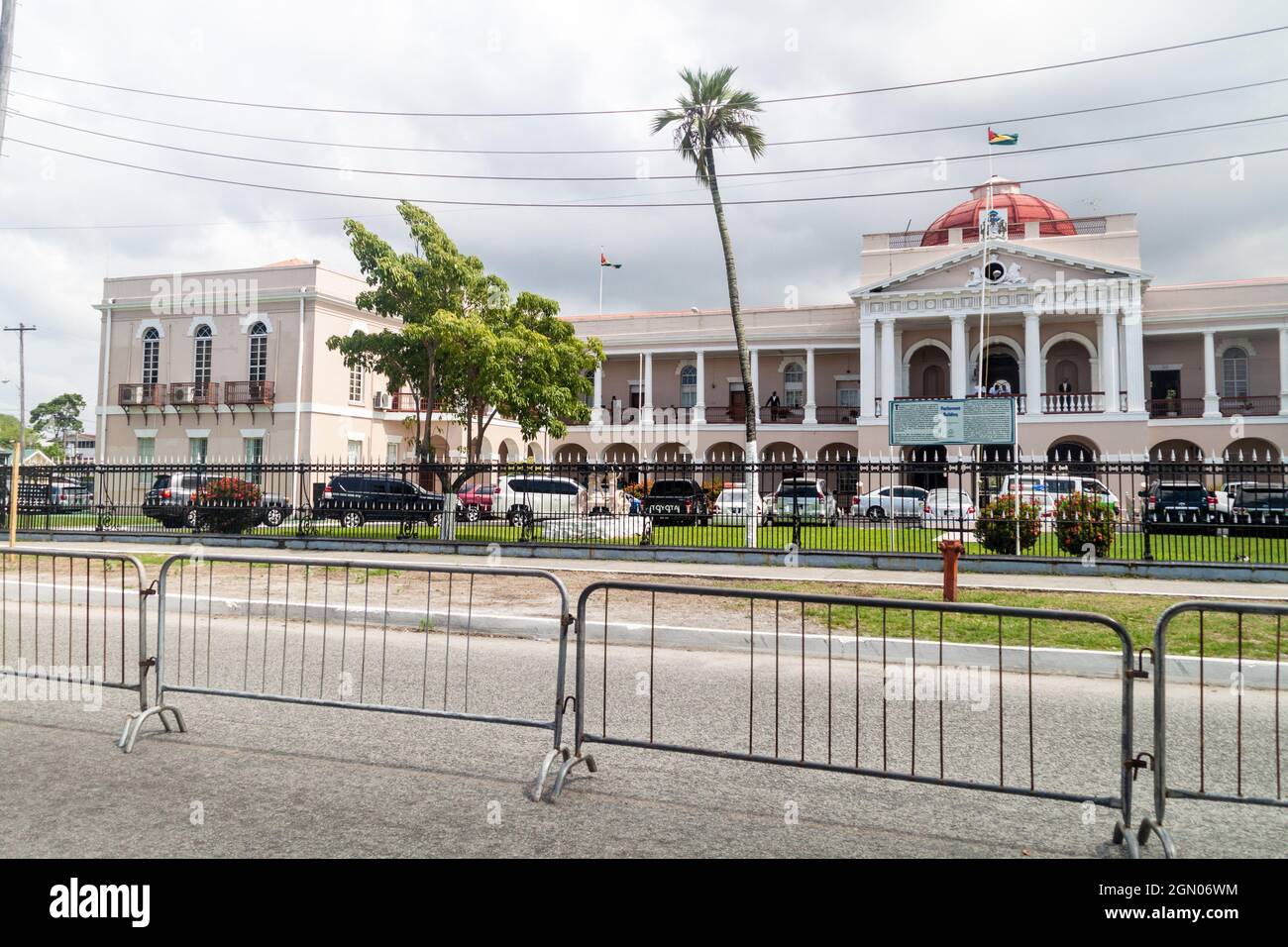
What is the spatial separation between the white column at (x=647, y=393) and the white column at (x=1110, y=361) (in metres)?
20.4

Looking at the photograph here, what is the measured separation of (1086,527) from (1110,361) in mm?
25512

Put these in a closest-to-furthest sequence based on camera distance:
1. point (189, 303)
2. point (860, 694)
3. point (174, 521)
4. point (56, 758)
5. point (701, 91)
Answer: point (56, 758) < point (860, 694) < point (174, 521) < point (701, 91) < point (189, 303)

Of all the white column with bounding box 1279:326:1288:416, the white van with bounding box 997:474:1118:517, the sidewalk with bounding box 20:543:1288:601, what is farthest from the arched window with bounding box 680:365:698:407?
the sidewalk with bounding box 20:543:1288:601

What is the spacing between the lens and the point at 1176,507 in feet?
48.0

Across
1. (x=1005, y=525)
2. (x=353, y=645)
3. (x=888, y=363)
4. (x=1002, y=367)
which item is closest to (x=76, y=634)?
(x=353, y=645)

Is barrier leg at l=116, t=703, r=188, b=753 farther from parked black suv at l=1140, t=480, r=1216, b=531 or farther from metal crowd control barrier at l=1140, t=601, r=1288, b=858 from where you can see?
parked black suv at l=1140, t=480, r=1216, b=531

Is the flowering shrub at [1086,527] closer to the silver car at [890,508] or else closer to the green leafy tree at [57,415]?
the silver car at [890,508]

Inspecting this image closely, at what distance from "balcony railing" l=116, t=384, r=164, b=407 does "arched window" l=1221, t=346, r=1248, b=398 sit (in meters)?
48.5

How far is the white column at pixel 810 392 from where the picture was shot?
1634 inches

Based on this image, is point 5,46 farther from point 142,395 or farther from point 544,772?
point 142,395
